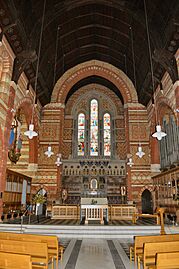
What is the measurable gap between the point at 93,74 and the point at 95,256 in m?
17.5

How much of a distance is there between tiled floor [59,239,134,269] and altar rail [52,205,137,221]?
21.9ft

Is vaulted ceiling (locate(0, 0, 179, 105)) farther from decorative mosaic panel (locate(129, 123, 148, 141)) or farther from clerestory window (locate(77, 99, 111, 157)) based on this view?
clerestory window (locate(77, 99, 111, 157))

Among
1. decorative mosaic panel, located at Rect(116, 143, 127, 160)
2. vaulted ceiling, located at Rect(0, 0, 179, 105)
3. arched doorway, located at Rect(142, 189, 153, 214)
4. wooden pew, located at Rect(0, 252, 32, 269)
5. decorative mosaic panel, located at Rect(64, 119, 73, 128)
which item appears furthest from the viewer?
decorative mosaic panel, located at Rect(64, 119, 73, 128)

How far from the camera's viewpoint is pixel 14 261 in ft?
10.7

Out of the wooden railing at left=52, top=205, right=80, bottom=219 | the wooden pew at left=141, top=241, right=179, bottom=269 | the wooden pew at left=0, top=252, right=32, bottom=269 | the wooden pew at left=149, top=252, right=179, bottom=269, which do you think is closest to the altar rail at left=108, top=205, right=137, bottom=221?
the wooden railing at left=52, top=205, right=80, bottom=219

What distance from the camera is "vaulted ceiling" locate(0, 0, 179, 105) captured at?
12125mm

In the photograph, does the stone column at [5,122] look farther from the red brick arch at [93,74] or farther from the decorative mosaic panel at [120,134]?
the decorative mosaic panel at [120,134]

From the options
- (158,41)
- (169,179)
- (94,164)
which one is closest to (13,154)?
(94,164)

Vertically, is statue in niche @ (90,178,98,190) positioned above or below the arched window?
below

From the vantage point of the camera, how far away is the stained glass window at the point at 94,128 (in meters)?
21.4

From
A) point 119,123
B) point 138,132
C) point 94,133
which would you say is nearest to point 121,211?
point 138,132

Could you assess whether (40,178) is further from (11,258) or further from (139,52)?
(11,258)

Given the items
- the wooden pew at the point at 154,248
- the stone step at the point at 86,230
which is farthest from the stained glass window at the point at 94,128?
the wooden pew at the point at 154,248

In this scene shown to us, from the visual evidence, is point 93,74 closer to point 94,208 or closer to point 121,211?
point 121,211
